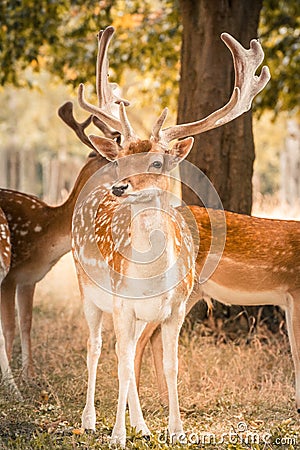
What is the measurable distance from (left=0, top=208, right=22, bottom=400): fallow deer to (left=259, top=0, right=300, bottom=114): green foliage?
15.8 feet

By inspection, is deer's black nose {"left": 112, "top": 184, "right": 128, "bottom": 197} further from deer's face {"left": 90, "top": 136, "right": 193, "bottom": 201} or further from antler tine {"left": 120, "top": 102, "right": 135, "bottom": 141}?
antler tine {"left": 120, "top": 102, "right": 135, "bottom": 141}

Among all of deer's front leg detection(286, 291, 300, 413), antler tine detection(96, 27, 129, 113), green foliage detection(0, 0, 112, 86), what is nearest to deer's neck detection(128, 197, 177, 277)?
antler tine detection(96, 27, 129, 113)

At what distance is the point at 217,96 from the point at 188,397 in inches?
103

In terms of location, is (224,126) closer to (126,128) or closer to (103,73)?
(103,73)

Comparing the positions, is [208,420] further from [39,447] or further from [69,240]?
[69,240]

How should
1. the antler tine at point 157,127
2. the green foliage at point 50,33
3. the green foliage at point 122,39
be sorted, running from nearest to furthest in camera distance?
the antler tine at point 157,127 < the green foliage at point 50,33 < the green foliage at point 122,39

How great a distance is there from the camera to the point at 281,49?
30.5 feet

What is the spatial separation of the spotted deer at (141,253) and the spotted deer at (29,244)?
47.6 inches

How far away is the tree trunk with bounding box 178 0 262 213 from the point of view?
22.1 ft

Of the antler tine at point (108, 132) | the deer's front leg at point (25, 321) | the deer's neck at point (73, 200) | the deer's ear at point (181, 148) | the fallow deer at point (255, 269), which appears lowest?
the deer's front leg at point (25, 321)

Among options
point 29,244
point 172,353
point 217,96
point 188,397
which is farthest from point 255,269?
point 217,96

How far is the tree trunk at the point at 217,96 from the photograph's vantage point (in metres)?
6.73

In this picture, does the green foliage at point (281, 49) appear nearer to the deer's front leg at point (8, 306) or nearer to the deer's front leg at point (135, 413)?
the deer's front leg at point (8, 306)

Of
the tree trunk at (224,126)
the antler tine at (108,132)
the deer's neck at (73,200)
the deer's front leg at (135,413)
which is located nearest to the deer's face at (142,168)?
the deer's front leg at (135,413)
